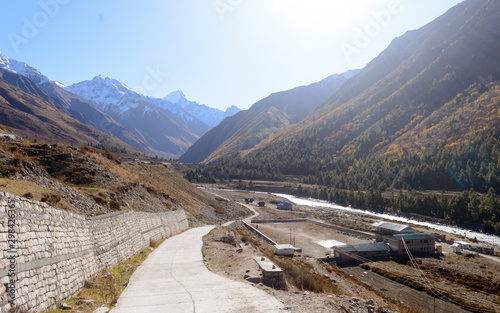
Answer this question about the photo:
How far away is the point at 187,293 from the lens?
10461 millimetres

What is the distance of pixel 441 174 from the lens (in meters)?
102

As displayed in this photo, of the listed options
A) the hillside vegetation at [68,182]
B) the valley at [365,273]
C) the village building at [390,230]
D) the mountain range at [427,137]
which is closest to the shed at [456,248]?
the valley at [365,273]

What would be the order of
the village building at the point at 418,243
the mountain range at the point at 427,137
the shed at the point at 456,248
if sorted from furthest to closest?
the mountain range at the point at 427,137 → the shed at the point at 456,248 → the village building at the point at 418,243

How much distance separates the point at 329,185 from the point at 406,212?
52.2 metres

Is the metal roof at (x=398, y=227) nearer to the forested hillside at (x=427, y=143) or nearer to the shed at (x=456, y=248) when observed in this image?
the shed at (x=456, y=248)

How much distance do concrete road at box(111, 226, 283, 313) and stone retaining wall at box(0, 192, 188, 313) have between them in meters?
1.91

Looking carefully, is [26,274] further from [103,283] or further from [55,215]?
[103,283]

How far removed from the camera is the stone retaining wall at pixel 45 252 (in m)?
7.13

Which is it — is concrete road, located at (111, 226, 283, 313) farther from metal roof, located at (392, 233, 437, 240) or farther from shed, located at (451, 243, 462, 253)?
shed, located at (451, 243, 462, 253)

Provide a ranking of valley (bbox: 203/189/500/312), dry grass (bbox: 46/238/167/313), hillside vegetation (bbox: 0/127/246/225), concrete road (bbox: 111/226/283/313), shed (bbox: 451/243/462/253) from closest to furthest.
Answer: concrete road (bbox: 111/226/283/313) → dry grass (bbox: 46/238/167/313) → valley (bbox: 203/189/500/312) → hillside vegetation (bbox: 0/127/246/225) → shed (bbox: 451/243/462/253)

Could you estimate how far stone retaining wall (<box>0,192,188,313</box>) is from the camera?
281 inches

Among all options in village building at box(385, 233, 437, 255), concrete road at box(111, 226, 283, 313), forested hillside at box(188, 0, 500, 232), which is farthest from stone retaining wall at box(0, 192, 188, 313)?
forested hillside at box(188, 0, 500, 232)

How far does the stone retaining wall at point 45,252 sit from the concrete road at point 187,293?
6.26ft

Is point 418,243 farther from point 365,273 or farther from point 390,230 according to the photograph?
point 365,273
